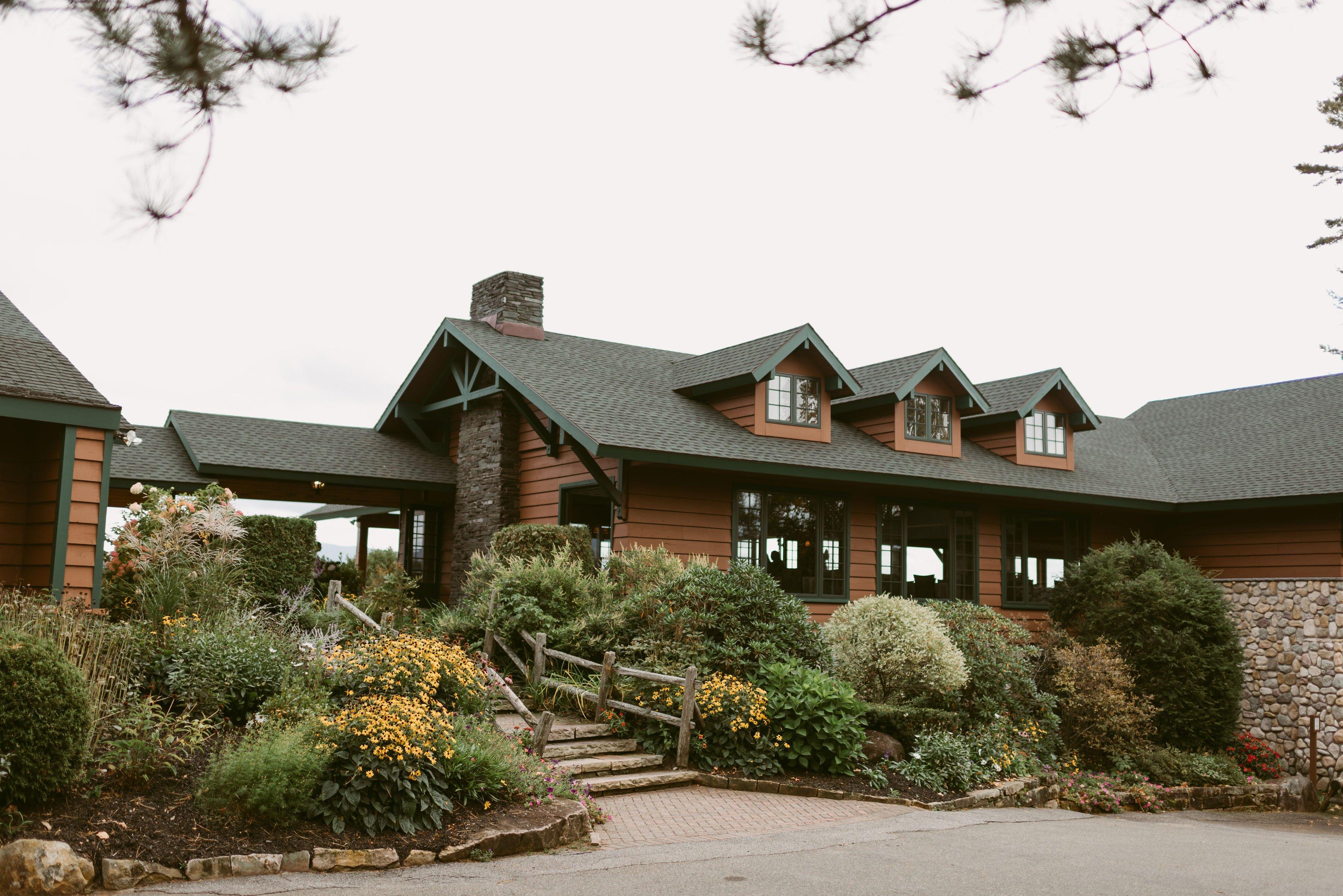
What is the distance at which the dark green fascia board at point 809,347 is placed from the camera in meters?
16.2

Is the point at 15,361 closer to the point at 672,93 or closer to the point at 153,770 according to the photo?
the point at 153,770

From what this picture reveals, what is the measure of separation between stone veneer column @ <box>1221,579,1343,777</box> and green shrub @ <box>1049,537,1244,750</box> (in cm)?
55

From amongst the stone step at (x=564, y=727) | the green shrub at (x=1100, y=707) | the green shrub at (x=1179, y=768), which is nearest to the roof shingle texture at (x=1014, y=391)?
the green shrub at (x=1100, y=707)

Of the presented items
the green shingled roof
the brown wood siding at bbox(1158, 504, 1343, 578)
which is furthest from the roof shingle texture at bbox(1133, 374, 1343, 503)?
the brown wood siding at bbox(1158, 504, 1343, 578)

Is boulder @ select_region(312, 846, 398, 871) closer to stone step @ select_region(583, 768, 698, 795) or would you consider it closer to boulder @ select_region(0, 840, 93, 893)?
boulder @ select_region(0, 840, 93, 893)

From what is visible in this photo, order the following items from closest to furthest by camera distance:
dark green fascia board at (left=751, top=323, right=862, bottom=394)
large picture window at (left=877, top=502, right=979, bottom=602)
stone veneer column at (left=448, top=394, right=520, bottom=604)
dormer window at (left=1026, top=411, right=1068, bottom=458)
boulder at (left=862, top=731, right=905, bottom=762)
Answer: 1. boulder at (left=862, top=731, right=905, bottom=762)
2. dark green fascia board at (left=751, top=323, right=862, bottom=394)
3. stone veneer column at (left=448, top=394, right=520, bottom=604)
4. large picture window at (left=877, top=502, right=979, bottom=602)
5. dormer window at (left=1026, top=411, right=1068, bottom=458)

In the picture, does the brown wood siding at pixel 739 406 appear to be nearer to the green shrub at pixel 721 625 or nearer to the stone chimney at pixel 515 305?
the stone chimney at pixel 515 305

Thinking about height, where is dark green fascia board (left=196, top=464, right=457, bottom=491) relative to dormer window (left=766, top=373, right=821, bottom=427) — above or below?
below

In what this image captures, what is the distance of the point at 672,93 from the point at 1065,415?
16.4 m

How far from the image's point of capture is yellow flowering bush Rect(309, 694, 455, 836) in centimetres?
706

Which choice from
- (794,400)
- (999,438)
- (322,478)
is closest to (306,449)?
(322,478)

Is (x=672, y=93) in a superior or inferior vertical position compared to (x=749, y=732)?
superior

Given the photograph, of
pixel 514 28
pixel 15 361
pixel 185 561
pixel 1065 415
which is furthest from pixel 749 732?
pixel 1065 415

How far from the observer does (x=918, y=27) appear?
5.48m
